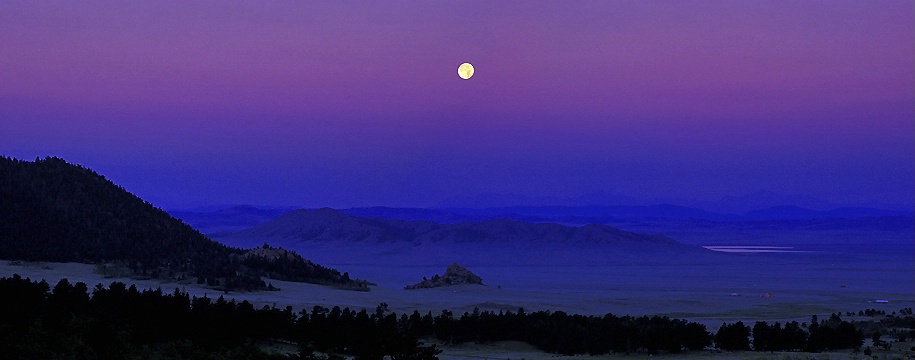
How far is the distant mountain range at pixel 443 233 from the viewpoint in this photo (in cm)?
11594

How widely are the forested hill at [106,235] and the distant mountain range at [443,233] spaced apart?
63.3 meters

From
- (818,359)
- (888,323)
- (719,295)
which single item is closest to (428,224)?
(719,295)

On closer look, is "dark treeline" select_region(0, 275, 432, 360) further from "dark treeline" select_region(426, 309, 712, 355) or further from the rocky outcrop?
the rocky outcrop

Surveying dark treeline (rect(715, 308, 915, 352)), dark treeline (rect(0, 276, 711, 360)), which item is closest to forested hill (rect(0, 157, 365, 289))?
dark treeline (rect(0, 276, 711, 360))

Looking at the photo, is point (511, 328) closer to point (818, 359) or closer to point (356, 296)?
point (818, 359)

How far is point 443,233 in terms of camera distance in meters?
122

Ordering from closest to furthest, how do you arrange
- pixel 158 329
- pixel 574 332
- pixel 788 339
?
pixel 158 329
pixel 788 339
pixel 574 332

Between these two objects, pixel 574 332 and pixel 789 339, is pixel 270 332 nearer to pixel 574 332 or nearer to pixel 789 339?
pixel 574 332

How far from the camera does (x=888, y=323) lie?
121 ft

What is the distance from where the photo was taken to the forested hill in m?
45.2

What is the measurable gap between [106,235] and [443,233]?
7440 cm

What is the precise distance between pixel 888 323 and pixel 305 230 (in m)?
98.2

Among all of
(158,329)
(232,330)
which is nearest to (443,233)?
(232,330)

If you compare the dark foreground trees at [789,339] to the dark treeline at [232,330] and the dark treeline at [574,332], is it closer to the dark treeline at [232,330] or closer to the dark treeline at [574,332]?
the dark treeline at [574,332]
